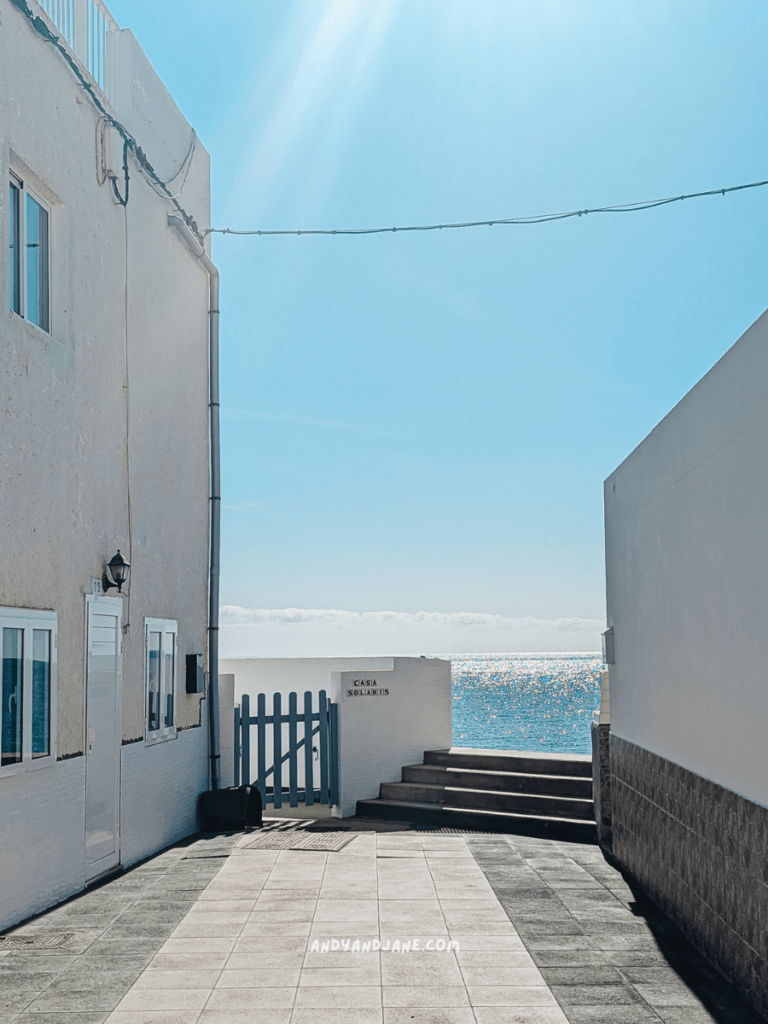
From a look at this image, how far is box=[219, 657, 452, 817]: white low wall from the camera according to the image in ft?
38.6

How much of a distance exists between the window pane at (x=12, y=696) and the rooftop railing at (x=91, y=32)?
15.5 ft

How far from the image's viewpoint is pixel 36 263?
24.4ft

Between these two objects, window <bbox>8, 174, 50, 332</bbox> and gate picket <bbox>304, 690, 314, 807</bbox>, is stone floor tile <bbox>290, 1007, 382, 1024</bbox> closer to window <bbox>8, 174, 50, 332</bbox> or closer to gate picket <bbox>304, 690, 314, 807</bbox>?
window <bbox>8, 174, 50, 332</bbox>

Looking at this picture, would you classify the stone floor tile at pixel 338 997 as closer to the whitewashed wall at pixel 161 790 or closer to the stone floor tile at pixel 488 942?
the stone floor tile at pixel 488 942

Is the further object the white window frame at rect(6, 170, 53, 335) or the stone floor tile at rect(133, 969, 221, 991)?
the white window frame at rect(6, 170, 53, 335)

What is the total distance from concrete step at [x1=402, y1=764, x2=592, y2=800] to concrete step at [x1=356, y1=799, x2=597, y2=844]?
1.28 ft

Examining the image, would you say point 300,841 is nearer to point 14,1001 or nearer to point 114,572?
point 114,572

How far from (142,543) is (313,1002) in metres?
5.28

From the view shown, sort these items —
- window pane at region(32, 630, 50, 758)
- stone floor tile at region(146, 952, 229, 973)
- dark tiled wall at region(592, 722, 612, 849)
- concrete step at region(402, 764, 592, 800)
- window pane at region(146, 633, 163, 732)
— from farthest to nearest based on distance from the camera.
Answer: concrete step at region(402, 764, 592, 800) < dark tiled wall at region(592, 722, 612, 849) < window pane at region(146, 633, 163, 732) < window pane at region(32, 630, 50, 758) < stone floor tile at region(146, 952, 229, 973)

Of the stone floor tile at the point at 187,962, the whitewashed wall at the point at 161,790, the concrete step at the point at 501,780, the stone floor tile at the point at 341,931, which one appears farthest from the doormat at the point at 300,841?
the stone floor tile at the point at 187,962

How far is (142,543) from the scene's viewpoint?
9.32 meters

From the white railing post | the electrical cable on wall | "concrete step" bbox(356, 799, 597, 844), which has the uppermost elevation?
the white railing post

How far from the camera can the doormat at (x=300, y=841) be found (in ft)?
30.4

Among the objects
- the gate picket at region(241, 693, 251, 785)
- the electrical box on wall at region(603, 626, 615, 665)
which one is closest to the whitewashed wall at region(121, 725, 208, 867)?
the gate picket at region(241, 693, 251, 785)
